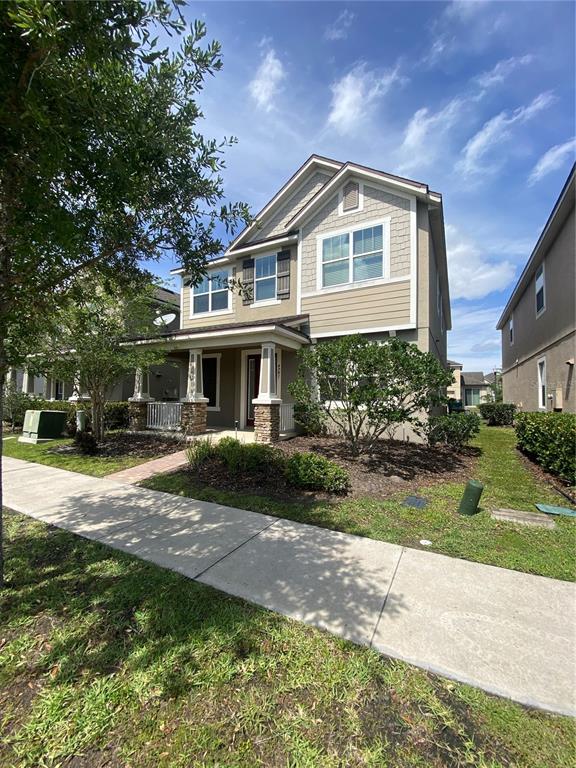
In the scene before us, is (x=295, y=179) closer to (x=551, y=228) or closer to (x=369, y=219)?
(x=369, y=219)

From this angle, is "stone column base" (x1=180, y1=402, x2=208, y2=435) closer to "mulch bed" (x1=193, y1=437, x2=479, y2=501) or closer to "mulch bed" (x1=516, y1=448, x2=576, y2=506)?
"mulch bed" (x1=193, y1=437, x2=479, y2=501)

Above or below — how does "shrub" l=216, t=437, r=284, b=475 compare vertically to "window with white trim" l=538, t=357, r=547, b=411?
below

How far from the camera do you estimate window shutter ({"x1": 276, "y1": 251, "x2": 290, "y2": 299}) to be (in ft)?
40.0

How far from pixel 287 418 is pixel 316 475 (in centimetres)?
503

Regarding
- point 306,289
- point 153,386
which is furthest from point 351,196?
point 153,386

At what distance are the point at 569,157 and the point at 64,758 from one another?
12.9 meters

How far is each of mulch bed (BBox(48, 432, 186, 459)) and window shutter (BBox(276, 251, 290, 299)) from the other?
6.28 m

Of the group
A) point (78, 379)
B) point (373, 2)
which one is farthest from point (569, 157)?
point (78, 379)

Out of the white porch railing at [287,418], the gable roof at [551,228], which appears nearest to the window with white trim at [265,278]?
the white porch railing at [287,418]

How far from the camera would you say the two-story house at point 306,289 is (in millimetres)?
9742

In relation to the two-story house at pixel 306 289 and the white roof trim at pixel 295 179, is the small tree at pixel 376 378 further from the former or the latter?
the white roof trim at pixel 295 179

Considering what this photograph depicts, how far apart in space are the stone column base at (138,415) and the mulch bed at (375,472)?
579cm

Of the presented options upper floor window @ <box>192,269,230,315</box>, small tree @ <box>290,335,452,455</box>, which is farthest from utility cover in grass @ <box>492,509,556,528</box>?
upper floor window @ <box>192,269,230,315</box>

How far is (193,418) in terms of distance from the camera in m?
10.7
